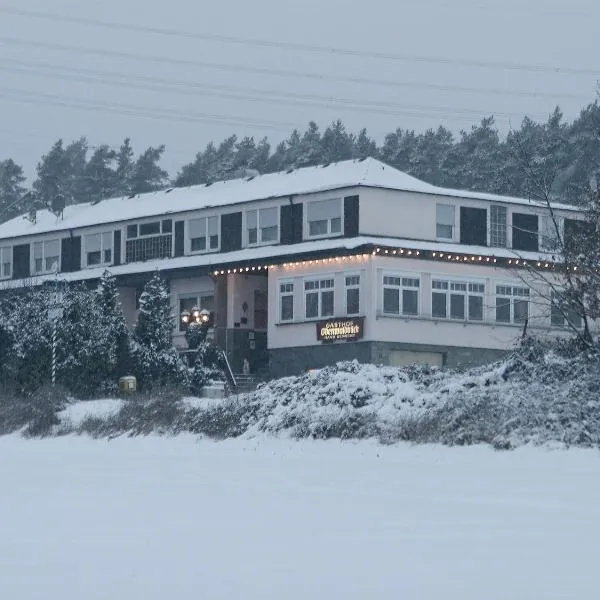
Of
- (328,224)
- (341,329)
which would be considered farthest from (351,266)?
(328,224)

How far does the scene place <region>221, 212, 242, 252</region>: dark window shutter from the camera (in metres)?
53.2

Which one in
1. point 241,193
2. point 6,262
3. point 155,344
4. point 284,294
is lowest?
point 155,344

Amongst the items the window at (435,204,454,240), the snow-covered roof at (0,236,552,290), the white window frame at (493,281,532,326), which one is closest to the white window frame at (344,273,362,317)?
the snow-covered roof at (0,236,552,290)

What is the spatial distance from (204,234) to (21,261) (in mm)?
10686

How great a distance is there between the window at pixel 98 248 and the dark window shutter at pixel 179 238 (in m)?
3.78

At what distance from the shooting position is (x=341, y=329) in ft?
158

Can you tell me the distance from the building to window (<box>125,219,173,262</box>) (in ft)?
0.25

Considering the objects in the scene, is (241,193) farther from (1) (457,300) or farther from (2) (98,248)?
(1) (457,300)

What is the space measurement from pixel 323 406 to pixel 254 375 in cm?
2314

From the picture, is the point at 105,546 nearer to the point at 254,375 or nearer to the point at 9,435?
the point at 9,435

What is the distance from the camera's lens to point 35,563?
12141 mm

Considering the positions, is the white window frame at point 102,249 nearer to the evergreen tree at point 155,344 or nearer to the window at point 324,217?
the evergreen tree at point 155,344

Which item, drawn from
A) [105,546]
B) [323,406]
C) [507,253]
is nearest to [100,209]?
[507,253]

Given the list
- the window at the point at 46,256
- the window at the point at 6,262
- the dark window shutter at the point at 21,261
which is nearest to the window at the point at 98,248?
the window at the point at 46,256
